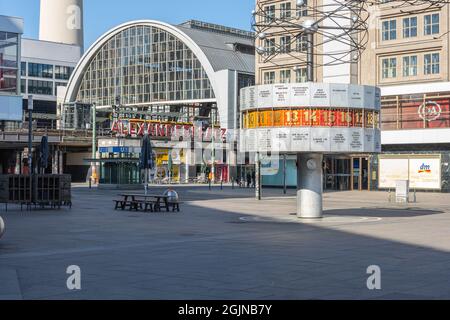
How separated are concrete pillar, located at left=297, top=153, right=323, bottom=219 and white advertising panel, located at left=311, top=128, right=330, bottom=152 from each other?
120cm

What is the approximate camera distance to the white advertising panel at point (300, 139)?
87.8 feet

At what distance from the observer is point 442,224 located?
84.6 ft

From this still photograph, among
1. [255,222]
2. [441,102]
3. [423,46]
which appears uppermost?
[423,46]

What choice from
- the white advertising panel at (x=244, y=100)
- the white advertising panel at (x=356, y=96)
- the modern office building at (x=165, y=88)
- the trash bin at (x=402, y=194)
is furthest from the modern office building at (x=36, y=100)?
the white advertising panel at (x=356, y=96)

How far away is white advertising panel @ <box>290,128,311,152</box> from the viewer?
26.8 metres

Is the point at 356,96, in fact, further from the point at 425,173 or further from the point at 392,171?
the point at 392,171

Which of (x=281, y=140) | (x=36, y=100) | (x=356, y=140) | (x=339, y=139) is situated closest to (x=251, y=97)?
(x=281, y=140)

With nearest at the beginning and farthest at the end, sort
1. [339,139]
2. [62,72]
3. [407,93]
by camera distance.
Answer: [339,139] → [407,93] → [62,72]

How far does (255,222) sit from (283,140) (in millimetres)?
3359

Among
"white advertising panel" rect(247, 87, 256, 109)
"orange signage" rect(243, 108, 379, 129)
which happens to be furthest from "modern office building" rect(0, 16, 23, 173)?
"orange signage" rect(243, 108, 379, 129)

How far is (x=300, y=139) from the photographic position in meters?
26.8

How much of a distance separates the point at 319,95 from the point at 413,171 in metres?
36.4
